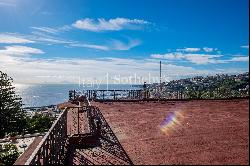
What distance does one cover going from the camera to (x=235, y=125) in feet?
37.0

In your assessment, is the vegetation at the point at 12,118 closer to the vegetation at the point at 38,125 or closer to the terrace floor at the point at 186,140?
the vegetation at the point at 38,125

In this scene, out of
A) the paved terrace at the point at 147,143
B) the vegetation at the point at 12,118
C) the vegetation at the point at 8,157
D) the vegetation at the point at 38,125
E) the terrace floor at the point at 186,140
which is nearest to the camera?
the paved terrace at the point at 147,143

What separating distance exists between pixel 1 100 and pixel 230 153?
170 feet

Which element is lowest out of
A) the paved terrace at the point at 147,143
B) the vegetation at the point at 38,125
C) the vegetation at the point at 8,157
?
the vegetation at the point at 38,125

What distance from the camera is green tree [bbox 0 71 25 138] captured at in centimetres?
5134

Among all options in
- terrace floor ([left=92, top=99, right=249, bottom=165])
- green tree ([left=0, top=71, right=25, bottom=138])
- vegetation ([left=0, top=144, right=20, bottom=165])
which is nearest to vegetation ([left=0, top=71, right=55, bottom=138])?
green tree ([left=0, top=71, right=25, bottom=138])

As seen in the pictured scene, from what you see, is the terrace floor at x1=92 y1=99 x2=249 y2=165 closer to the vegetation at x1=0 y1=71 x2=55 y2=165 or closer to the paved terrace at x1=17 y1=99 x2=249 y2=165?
the paved terrace at x1=17 y1=99 x2=249 y2=165

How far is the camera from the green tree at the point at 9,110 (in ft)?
168

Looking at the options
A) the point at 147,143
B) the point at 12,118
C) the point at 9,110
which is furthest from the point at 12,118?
the point at 147,143

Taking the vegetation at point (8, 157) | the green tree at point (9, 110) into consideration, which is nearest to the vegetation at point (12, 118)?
the green tree at point (9, 110)

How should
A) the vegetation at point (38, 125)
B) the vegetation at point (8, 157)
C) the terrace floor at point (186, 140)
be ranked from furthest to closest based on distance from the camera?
the vegetation at point (38, 125)
the vegetation at point (8, 157)
the terrace floor at point (186, 140)

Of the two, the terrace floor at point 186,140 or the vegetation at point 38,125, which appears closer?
the terrace floor at point 186,140

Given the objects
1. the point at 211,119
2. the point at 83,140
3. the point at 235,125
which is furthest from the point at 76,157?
the point at 211,119

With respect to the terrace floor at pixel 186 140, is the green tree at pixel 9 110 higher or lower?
lower
